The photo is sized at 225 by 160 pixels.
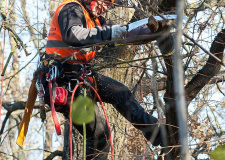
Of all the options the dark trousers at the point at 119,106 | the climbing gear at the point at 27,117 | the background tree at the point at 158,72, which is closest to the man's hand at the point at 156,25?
the background tree at the point at 158,72

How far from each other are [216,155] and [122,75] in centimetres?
347

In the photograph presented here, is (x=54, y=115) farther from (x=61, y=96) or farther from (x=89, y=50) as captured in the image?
(x=89, y=50)

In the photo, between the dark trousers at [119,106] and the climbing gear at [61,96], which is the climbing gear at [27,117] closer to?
the climbing gear at [61,96]

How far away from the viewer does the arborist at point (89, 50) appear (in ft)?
9.96

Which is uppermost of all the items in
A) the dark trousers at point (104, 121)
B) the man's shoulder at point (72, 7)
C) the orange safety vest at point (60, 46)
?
the man's shoulder at point (72, 7)

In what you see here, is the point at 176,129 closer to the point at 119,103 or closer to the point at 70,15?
the point at 119,103

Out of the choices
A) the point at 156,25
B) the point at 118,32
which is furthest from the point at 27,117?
the point at 156,25

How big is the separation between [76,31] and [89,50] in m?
0.34

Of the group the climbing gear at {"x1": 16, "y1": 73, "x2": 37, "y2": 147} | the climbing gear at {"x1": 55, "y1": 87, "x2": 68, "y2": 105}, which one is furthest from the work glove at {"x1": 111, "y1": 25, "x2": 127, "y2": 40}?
the climbing gear at {"x1": 16, "y1": 73, "x2": 37, "y2": 147}

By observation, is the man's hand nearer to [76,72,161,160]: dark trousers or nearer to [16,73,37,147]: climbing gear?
[76,72,161,160]: dark trousers

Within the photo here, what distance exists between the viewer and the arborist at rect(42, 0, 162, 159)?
9.96 feet

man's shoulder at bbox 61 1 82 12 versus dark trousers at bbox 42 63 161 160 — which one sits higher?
man's shoulder at bbox 61 1 82 12

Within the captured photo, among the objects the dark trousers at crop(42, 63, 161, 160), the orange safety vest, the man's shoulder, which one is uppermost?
the man's shoulder

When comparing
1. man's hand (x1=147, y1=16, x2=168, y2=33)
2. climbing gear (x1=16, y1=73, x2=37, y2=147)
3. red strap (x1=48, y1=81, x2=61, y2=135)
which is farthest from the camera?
climbing gear (x1=16, y1=73, x2=37, y2=147)
